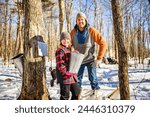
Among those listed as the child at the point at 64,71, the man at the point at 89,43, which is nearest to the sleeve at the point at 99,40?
the man at the point at 89,43

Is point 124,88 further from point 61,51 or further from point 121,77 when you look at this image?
point 61,51

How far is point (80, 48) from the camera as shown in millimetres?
5102

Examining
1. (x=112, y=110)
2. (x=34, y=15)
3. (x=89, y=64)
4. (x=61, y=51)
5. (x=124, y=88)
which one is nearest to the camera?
(x=112, y=110)

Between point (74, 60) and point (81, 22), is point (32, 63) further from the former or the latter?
point (81, 22)

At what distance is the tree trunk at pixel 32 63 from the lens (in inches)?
188

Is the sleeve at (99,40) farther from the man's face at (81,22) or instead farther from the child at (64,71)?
the child at (64,71)

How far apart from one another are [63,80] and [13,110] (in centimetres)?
99

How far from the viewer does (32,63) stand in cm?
479

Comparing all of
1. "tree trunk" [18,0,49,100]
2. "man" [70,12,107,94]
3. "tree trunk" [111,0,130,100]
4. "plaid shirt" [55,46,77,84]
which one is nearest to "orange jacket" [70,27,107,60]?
"man" [70,12,107,94]

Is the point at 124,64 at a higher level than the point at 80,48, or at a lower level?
lower

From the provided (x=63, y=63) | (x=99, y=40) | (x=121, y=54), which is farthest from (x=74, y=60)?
(x=99, y=40)

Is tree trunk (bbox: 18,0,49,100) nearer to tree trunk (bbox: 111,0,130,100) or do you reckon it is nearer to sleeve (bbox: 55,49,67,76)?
sleeve (bbox: 55,49,67,76)

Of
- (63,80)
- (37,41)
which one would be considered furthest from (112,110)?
(37,41)

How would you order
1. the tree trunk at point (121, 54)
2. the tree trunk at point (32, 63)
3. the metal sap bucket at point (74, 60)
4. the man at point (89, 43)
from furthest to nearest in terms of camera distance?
1. the man at point (89, 43)
2. the tree trunk at point (32, 63)
3. the tree trunk at point (121, 54)
4. the metal sap bucket at point (74, 60)
